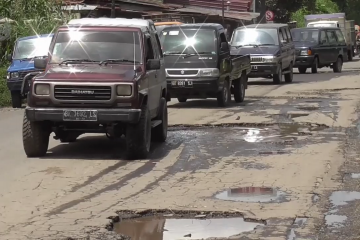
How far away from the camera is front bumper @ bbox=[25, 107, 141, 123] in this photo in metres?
11.2

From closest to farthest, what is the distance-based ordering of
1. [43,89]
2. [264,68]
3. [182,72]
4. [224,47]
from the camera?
[43,89]
[182,72]
[224,47]
[264,68]

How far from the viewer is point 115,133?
1166cm

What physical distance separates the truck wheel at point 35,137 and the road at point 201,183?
0.17 meters

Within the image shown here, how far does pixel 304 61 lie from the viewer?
1336 inches

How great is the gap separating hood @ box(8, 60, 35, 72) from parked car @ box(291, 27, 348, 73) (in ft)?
50.3

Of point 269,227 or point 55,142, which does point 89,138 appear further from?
point 269,227

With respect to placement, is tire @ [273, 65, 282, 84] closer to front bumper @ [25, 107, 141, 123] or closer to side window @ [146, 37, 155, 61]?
side window @ [146, 37, 155, 61]

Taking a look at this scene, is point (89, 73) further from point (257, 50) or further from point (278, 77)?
point (278, 77)

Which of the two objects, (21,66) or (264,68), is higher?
(21,66)

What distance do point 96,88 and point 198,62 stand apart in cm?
827

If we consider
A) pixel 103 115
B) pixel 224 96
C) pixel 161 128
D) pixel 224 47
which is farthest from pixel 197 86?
pixel 103 115

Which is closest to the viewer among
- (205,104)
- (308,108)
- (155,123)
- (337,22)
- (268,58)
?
(155,123)

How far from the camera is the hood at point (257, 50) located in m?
26.6

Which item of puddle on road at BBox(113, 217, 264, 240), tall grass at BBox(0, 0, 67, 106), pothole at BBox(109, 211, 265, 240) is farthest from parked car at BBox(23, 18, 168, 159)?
tall grass at BBox(0, 0, 67, 106)
